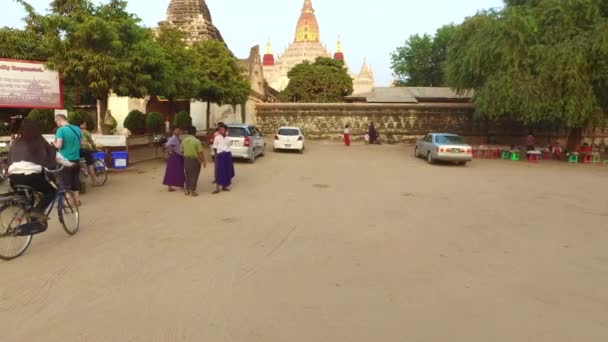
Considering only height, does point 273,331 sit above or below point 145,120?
below

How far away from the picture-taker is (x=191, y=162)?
9312mm

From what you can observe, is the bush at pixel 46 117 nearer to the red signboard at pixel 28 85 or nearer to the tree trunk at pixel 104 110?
the red signboard at pixel 28 85

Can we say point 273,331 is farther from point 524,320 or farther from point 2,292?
point 2,292

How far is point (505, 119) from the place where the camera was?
88.6ft

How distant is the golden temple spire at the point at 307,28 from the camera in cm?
7769

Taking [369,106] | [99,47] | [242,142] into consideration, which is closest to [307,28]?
[369,106]

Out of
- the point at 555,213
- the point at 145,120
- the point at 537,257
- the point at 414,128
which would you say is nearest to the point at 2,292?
the point at 537,257

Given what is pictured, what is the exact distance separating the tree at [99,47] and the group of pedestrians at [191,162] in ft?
14.7

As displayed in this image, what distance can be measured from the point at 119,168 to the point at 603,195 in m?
14.1

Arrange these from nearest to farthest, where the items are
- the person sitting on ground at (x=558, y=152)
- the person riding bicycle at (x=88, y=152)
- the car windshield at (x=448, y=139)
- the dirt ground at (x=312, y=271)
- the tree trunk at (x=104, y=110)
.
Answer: the dirt ground at (x=312, y=271), the person riding bicycle at (x=88, y=152), the tree trunk at (x=104, y=110), the car windshield at (x=448, y=139), the person sitting on ground at (x=558, y=152)

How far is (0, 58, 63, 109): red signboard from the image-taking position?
12.9 m

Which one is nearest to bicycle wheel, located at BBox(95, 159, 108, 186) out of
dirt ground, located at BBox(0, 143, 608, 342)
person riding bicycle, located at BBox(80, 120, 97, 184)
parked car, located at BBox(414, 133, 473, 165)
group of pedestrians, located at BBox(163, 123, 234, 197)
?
person riding bicycle, located at BBox(80, 120, 97, 184)

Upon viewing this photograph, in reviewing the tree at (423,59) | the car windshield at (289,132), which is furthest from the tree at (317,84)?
the car windshield at (289,132)

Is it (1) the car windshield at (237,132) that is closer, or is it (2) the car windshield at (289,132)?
(1) the car windshield at (237,132)
